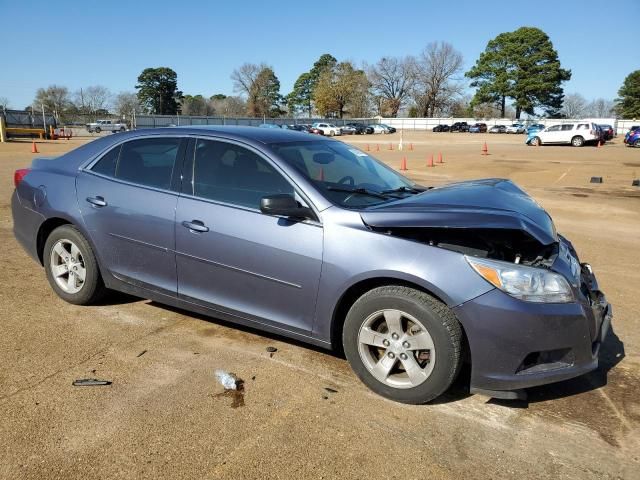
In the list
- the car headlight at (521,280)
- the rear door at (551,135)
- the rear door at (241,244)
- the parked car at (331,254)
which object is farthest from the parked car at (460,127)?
the car headlight at (521,280)

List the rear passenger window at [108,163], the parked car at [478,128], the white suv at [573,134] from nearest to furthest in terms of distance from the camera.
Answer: the rear passenger window at [108,163], the white suv at [573,134], the parked car at [478,128]

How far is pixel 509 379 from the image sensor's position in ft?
9.50

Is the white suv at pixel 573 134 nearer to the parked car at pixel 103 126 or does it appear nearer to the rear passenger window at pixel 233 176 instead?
the rear passenger window at pixel 233 176

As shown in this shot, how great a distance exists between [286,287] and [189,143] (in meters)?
1.43

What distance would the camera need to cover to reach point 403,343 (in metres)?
3.06

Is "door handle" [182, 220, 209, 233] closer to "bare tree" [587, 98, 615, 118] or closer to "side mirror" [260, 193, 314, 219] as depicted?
"side mirror" [260, 193, 314, 219]

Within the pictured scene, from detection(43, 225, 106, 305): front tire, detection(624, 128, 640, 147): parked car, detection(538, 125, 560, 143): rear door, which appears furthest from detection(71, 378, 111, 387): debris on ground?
detection(624, 128, 640, 147): parked car

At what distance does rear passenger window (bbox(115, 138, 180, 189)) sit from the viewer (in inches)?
158

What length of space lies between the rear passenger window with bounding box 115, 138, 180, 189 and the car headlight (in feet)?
7.72

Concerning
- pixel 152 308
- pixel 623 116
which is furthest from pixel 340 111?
pixel 152 308

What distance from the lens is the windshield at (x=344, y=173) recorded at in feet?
11.8

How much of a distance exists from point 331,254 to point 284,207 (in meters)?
0.41

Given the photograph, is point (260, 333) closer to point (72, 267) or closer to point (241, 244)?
point (241, 244)

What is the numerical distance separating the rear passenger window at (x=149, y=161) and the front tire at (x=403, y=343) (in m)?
1.84
